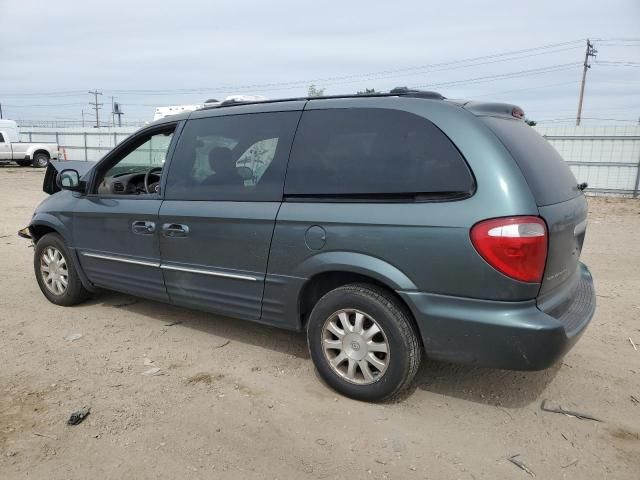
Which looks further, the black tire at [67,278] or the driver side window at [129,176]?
the black tire at [67,278]

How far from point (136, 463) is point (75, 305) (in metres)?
2.82

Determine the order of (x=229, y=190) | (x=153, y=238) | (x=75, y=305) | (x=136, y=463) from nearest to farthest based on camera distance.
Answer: (x=136, y=463) → (x=229, y=190) → (x=153, y=238) → (x=75, y=305)

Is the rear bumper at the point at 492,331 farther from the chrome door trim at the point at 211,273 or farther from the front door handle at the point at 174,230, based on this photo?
the front door handle at the point at 174,230

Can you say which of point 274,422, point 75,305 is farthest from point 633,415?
point 75,305

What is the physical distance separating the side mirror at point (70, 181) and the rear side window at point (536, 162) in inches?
140

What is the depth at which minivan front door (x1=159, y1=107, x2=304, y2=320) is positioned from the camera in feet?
11.0

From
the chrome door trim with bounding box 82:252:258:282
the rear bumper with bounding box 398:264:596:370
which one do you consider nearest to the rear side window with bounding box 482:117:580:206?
the rear bumper with bounding box 398:264:596:370

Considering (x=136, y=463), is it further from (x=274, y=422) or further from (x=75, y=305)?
(x=75, y=305)

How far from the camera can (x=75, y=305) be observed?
16.1ft

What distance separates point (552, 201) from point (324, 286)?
1.44 meters

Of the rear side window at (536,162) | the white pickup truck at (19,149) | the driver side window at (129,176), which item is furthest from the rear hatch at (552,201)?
the white pickup truck at (19,149)

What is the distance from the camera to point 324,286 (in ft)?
10.8

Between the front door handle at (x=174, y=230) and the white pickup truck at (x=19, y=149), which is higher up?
the white pickup truck at (x=19, y=149)

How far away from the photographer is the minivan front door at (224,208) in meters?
3.37
